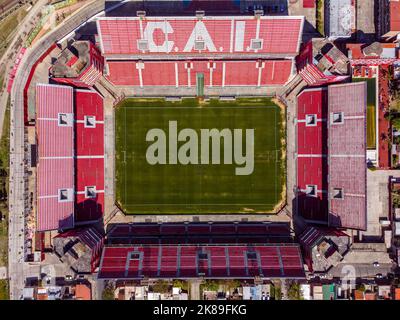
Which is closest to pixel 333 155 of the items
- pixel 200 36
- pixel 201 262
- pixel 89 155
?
pixel 201 262

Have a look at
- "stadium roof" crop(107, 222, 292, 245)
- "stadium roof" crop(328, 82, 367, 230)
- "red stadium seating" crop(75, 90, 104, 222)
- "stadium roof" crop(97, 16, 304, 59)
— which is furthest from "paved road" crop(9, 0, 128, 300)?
"stadium roof" crop(328, 82, 367, 230)

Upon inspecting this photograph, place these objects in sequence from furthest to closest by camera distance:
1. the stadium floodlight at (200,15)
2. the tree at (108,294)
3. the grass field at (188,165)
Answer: the grass field at (188,165)
the tree at (108,294)
the stadium floodlight at (200,15)

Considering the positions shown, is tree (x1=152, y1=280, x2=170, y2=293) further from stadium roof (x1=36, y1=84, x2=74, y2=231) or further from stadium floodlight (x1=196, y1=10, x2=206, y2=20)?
stadium floodlight (x1=196, y1=10, x2=206, y2=20)

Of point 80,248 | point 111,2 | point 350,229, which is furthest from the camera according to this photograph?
point 111,2

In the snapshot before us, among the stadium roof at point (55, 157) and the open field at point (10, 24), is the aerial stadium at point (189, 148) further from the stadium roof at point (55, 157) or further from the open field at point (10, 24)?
the open field at point (10, 24)

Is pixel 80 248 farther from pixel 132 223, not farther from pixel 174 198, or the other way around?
pixel 174 198

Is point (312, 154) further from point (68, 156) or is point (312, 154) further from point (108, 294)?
point (108, 294)

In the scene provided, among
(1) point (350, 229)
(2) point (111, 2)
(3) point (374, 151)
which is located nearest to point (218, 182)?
(1) point (350, 229)

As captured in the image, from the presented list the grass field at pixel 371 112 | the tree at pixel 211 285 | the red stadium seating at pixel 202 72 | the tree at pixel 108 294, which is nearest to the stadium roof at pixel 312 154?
the red stadium seating at pixel 202 72
